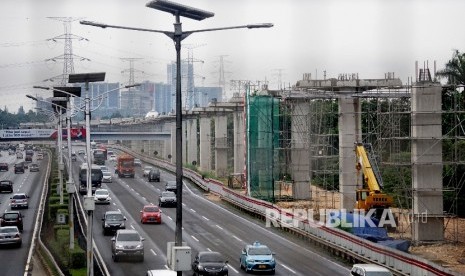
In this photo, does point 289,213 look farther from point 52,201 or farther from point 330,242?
point 52,201

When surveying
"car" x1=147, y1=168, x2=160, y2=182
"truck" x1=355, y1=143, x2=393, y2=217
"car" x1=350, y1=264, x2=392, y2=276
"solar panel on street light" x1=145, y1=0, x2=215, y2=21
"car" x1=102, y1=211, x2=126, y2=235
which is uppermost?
"solar panel on street light" x1=145, y1=0, x2=215, y2=21

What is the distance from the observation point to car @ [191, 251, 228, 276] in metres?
32.6

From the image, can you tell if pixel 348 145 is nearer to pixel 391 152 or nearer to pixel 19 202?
pixel 391 152

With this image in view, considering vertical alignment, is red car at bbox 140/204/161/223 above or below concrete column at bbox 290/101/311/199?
below

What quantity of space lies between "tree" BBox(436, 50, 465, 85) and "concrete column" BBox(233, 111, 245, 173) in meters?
29.1

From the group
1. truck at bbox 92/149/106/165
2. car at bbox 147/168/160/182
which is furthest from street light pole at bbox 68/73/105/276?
truck at bbox 92/149/106/165

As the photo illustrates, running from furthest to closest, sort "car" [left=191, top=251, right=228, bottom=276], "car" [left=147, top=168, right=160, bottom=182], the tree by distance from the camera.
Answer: "car" [left=147, top=168, right=160, bottom=182] < the tree < "car" [left=191, top=251, right=228, bottom=276]

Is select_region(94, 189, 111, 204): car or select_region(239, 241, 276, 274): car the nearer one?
select_region(239, 241, 276, 274): car

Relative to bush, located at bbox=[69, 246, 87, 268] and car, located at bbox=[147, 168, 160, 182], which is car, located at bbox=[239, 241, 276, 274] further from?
car, located at bbox=[147, 168, 160, 182]

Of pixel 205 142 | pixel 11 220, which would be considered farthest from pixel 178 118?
pixel 205 142

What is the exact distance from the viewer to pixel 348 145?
58.1 metres

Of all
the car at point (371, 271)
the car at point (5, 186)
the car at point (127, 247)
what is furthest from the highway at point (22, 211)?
the car at point (371, 271)

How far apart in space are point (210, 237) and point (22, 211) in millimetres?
22118

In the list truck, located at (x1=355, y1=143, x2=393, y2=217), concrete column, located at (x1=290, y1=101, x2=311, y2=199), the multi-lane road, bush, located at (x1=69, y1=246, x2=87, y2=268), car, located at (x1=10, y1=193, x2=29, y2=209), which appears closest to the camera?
bush, located at (x1=69, y1=246, x2=87, y2=268)
